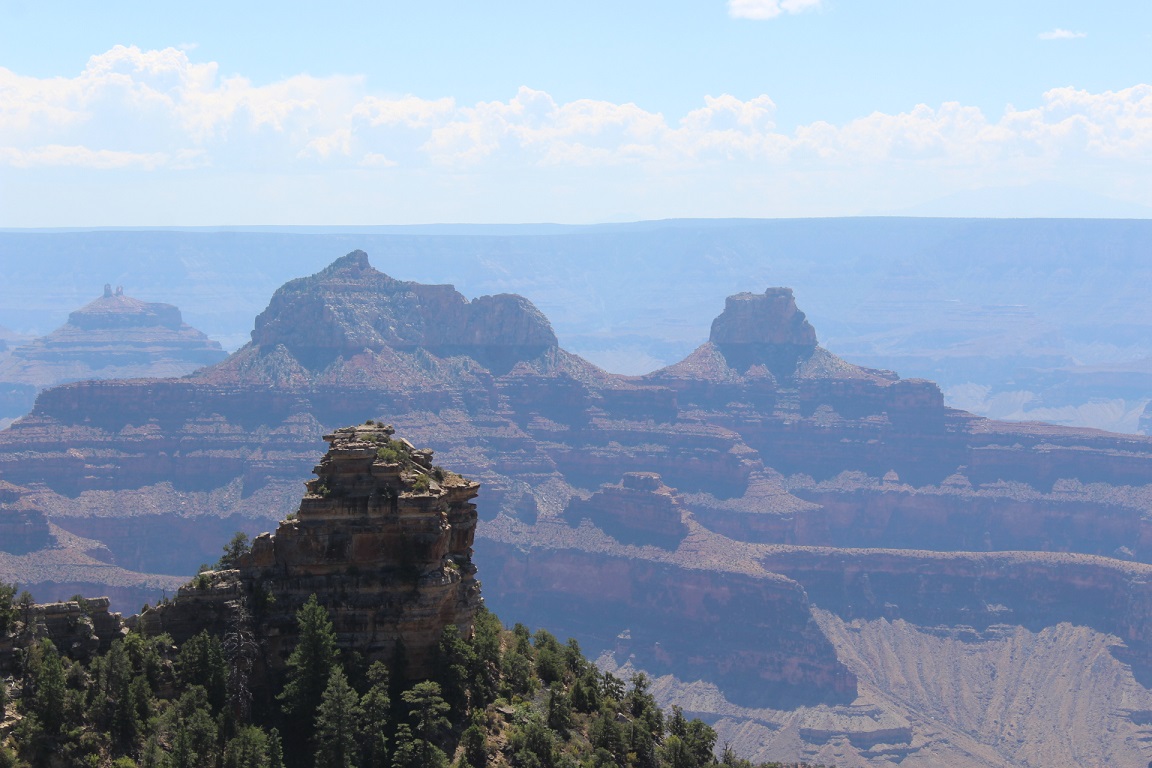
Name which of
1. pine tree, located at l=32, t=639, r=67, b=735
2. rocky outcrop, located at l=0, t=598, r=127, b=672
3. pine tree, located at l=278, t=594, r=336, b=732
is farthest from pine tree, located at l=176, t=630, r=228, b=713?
pine tree, located at l=32, t=639, r=67, b=735

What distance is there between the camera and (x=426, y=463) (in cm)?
5391

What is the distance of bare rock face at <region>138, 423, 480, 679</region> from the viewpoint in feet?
164

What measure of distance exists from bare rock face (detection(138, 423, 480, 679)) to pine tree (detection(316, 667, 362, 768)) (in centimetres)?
291

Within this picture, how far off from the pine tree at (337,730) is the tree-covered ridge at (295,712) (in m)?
0.04

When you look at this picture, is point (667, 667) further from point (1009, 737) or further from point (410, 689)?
point (410, 689)

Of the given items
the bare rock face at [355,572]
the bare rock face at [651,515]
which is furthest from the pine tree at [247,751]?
the bare rock face at [651,515]

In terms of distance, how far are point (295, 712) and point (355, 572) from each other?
4241 millimetres

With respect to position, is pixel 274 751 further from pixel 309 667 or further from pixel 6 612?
pixel 6 612

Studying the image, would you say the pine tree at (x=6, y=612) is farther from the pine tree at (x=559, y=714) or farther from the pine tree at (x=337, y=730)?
the pine tree at (x=559, y=714)

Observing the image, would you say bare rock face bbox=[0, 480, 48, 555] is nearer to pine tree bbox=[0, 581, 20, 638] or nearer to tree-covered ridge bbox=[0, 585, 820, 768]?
tree-covered ridge bbox=[0, 585, 820, 768]

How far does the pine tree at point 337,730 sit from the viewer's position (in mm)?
46750

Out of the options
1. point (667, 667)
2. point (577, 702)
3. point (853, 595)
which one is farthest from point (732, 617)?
point (577, 702)

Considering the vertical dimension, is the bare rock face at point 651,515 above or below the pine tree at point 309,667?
below

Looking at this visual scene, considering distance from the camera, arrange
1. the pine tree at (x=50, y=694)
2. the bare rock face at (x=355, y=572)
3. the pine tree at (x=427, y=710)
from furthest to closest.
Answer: the bare rock face at (x=355, y=572) → the pine tree at (x=427, y=710) → the pine tree at (x=50, y=694)
